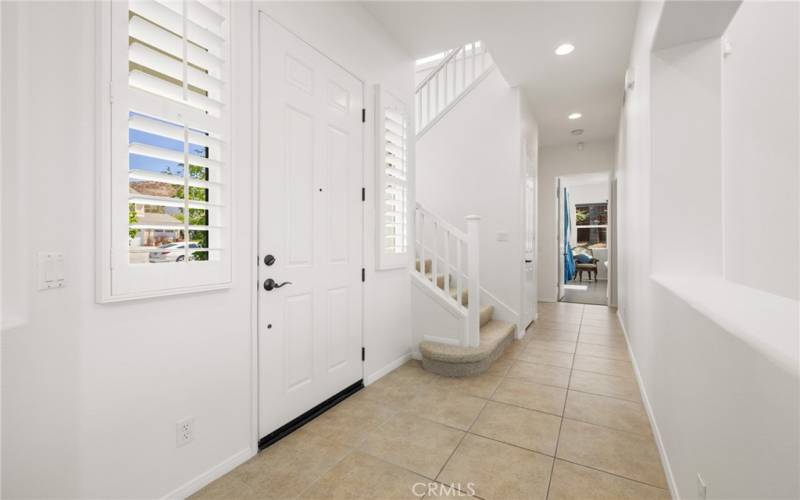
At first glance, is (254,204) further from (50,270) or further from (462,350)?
(462,350)

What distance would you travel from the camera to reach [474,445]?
6.53 feet

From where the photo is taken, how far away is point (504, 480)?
1.71 metres

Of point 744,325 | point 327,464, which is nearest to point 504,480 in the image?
point 327,464

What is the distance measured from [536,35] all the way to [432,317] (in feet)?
8.87

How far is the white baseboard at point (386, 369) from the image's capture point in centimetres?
284

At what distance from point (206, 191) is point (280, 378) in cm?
111

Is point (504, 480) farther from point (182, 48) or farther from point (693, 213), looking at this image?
point (182, 48)

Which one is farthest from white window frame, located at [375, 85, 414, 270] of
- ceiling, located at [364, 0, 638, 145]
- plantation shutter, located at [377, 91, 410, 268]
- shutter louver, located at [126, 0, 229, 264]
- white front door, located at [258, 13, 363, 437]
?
shutter louver, located at [126, 0, 229, 264]

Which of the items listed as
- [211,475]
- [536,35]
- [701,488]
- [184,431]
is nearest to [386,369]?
[211,475]

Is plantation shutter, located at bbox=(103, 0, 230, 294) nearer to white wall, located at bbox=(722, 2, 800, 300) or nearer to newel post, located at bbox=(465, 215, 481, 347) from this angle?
newel post, located at bbox=(465, 215, 481, 347)

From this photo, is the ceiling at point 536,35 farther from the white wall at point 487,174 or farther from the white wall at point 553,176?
the white wall at point 553,176

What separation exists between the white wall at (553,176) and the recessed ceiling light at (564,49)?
3.52 m

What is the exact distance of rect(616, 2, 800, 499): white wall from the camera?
0.75m

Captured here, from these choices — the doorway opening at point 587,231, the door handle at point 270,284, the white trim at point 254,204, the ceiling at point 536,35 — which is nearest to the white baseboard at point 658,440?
the white trim at point 254,204
